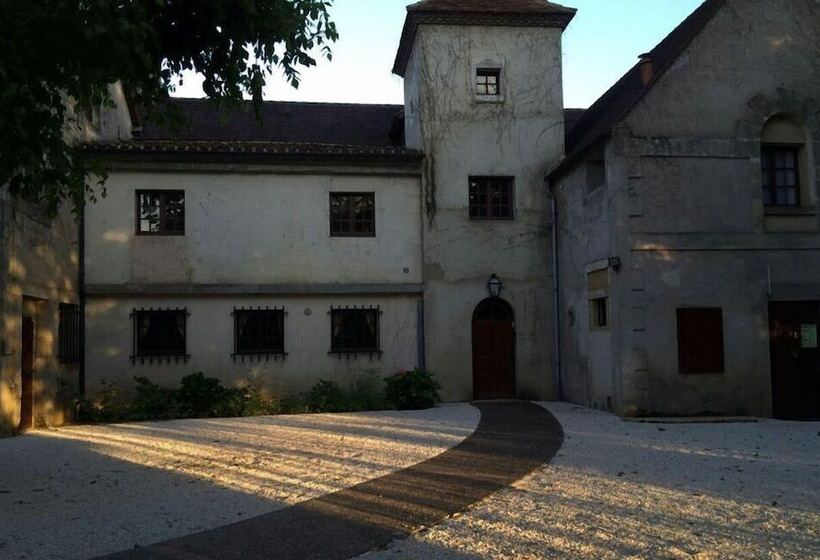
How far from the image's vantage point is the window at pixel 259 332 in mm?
16547

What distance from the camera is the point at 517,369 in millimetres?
17281

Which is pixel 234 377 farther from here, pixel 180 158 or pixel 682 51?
pixel 682 51

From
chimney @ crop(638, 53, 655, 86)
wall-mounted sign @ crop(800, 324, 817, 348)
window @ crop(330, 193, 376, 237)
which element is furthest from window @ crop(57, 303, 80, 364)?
wall-mounted sign @ crop(800, 324, 817, 348)

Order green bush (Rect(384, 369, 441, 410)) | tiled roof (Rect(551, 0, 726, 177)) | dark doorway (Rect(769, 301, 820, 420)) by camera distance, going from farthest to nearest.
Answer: green bush (Rect(384, 369, 441, 410)), tiled roof (Rect(551, 0, 726, 177)), dark doorway (Rect(769, 301, 820, 420))

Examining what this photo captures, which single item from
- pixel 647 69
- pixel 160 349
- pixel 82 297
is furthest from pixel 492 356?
pixel 82 297

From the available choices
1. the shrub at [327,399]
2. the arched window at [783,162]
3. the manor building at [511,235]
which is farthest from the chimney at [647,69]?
the shrub at [327,399]

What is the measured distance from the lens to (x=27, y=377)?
1325 centimetres

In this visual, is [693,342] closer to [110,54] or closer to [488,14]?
[488,14]

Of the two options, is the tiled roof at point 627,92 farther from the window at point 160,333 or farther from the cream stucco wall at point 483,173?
the window at point 160,333

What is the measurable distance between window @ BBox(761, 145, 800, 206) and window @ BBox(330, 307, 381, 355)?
8468 millimetres

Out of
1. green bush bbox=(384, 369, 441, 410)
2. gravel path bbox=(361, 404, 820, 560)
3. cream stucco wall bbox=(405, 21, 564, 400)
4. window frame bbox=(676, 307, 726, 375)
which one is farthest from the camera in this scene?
cream stucco wall bbox=(405, 21, 564, 400)

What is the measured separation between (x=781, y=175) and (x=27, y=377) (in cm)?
1460

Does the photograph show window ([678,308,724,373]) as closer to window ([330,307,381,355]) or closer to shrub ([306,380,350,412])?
window ([330,307,381,355])

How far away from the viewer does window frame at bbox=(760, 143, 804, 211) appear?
14570 mm
